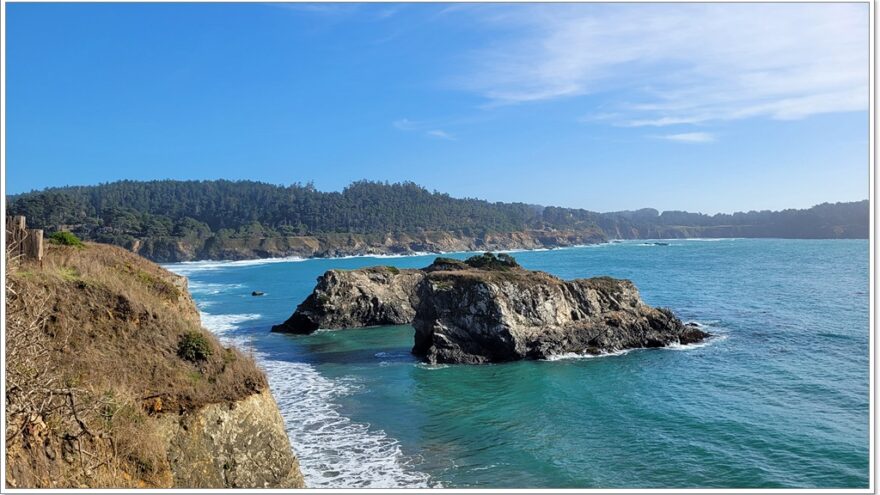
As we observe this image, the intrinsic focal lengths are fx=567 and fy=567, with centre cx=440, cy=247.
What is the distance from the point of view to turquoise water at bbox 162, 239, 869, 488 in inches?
806

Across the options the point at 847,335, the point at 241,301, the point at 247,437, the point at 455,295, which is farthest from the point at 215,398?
the point at 241,301

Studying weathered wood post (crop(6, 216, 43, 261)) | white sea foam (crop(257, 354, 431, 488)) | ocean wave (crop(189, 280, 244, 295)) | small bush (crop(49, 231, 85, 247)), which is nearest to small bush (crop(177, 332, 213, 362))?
white sea foam (crop(257, 354, 431, 488))

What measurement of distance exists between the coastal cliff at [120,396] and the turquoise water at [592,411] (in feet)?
18.9

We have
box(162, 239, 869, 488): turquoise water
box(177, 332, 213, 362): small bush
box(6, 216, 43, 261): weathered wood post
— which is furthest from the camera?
box(162, 239, 869, 488): turquoise water

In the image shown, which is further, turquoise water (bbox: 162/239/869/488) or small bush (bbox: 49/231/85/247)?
small bush (bbox: 49/231/85/247)

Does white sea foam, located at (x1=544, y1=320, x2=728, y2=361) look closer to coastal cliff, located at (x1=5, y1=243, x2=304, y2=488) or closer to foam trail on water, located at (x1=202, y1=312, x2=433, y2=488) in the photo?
foam trail on water, located at (x1=202, y1=312, x2=433, y2=488)

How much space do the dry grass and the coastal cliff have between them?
0.03m

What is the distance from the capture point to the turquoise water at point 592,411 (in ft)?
67.2

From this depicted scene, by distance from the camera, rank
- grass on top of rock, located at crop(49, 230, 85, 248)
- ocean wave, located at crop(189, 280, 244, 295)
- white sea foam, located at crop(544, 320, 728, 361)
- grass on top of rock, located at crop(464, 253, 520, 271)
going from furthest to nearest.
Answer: ocean wave, located at crop(189, 280, 244, 295) → grass on top of rock, located at crop(464, 253, 520, 271) → white sea foam, located at crop(544, 320, 728, 361) → grass on top of rock, located at crop(49, 230, 85, 248)

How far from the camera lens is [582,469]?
20750 millimetres

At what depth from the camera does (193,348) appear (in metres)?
16.6

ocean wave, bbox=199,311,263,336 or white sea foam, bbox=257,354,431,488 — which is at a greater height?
ocean wave, bbox=199,311,263,336

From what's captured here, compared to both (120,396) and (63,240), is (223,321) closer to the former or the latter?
(63,240)

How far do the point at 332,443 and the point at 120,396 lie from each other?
38.2ft
